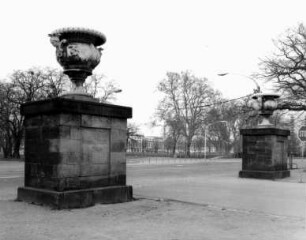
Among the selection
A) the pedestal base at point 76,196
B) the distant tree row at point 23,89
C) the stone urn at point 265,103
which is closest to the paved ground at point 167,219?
the pedestal base at point 76,196

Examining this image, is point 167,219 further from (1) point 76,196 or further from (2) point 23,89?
(2) point 23,89

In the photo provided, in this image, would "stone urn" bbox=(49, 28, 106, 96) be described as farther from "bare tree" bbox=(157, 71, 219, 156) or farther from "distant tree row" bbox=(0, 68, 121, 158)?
"bare tree" bbox=(157, 71, 219, 156)

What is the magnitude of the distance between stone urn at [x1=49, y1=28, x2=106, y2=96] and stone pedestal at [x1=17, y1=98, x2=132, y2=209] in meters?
0.73

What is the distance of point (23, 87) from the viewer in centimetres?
4819

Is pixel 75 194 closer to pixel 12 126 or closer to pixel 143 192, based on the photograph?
pixel 143 192

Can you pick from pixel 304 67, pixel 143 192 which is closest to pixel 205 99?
pixel 304 67

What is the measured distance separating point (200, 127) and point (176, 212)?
213 feet

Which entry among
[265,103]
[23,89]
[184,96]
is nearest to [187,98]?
[184,96]

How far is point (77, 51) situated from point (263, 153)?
34.8 ft

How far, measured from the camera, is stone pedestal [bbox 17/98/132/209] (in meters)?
8.55

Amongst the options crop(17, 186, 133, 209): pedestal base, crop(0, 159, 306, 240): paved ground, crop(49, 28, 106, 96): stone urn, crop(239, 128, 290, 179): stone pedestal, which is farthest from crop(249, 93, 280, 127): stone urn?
crop(49, 28, 106, 96): stone urn

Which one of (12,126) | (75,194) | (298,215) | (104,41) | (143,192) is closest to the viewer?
(298,215)

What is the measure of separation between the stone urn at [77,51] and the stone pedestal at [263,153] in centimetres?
992

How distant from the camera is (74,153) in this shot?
880 centimetres
